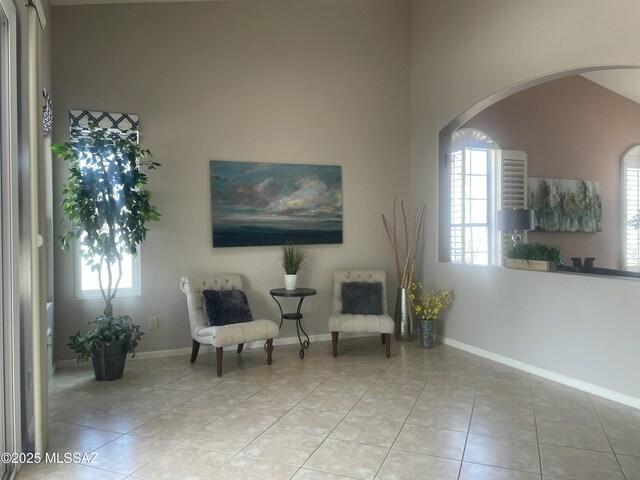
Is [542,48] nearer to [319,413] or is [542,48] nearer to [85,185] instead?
[319,413]

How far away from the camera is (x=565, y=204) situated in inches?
253

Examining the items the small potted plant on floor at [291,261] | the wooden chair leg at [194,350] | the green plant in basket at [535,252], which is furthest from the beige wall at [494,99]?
the wooden chair leg at [194,350]

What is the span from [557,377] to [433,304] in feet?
4.86

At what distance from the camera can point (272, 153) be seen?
503 centimetres

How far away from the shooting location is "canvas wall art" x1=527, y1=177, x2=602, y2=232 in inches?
245

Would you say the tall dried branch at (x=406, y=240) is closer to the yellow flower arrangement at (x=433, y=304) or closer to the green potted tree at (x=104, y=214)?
the yellow flower arrangement at (x=433, y=304)

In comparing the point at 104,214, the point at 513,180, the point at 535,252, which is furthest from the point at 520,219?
the point at 104,214

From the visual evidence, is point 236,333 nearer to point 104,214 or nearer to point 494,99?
point 104,214

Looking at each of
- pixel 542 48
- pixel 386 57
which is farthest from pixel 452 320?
pixel 386 57

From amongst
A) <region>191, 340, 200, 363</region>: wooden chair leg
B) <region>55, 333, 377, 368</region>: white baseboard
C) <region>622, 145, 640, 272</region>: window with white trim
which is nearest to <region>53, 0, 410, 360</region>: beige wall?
<region>55, 333, 377, 368</region>: white baseboard

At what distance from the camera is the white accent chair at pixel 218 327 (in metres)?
3.98

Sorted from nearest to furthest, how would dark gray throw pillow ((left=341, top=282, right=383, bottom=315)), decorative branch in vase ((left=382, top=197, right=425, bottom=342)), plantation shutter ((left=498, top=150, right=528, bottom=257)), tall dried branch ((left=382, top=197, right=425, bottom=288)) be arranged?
dark gray throw pillow ((left=341, top=282, right=383, bottom=315)) < decorative branch in vase ((left=382, top=197, right=425, bottom=342)) < tall dried branch ((left=382, top=197, right=425, bottom=288)) < plantation shutter ((left=498, top=150, right=528, bottom=257))

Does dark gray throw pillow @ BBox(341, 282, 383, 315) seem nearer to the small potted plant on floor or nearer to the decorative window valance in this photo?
the small potted plant on floor

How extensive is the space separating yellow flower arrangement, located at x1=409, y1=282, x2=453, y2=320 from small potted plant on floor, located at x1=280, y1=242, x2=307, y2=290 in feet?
4.51
